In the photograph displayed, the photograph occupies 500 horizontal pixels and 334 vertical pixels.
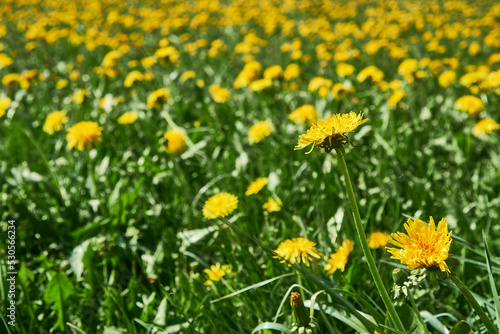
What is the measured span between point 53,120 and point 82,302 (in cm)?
122

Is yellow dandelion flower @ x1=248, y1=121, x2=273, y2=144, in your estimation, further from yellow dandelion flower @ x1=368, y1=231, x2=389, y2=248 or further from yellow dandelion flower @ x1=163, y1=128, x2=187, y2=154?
yellow dandelion flower @ x1=368, y1=231, x2=389, y2=248

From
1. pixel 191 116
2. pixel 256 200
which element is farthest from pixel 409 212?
pixel 191 116

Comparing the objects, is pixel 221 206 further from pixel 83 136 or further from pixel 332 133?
pixel 83 136

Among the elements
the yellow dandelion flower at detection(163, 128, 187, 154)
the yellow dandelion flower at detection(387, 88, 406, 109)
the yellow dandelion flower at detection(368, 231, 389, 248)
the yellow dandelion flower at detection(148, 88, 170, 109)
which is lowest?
the yellow dandelion flower at detection(387, 88, 406, 109)

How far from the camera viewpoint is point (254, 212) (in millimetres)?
1838

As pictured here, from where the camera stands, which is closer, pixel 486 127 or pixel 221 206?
pixel 221 206

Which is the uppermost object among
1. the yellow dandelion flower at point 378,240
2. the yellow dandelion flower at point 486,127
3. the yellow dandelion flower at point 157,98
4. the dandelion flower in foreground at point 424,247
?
the dandelion flower in foreground at point 424,247

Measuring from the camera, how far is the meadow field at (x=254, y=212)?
1039 millimetres

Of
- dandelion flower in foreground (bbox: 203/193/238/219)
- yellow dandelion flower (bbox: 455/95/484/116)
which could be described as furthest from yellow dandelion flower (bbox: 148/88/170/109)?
yellow dandelion flower (bbox: 455/95/484/116)

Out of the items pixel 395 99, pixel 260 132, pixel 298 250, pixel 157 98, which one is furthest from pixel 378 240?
pixel 157 98

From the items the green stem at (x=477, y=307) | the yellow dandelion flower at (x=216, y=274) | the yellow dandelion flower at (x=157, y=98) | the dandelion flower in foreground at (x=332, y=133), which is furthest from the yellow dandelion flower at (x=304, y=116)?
the green stem at (x=477, y=307)

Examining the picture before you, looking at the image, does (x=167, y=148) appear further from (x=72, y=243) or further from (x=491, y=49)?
(x=491, y=49)

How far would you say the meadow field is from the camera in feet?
3.41

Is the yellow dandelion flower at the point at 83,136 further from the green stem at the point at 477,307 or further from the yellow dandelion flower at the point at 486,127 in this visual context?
the yellow dandelion flower at the point at 486,127
